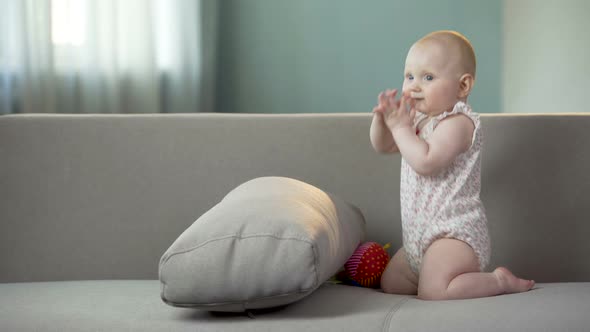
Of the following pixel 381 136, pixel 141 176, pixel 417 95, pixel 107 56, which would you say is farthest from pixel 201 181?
pixel 107 56

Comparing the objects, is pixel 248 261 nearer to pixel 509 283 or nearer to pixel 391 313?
pixel 391 313

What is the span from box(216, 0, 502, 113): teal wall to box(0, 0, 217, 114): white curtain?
0.16 meters

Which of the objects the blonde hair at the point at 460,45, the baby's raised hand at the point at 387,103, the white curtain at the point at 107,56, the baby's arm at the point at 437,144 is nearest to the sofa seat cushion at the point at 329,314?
the baby's arm at the point at 437,144

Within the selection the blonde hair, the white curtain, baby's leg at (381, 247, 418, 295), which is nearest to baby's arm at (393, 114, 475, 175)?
the blonde hair

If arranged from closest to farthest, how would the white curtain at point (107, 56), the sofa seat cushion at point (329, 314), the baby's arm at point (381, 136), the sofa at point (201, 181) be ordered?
the sofa seat cushion at point (329, 314), the baby's arm at point (381, 136), the sofa at point (201, 181), the white curtain at point (107, 56)

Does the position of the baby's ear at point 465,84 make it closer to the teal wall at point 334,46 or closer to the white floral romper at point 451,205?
the white floral romper at point 451,205

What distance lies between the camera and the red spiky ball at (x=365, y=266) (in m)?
1.63

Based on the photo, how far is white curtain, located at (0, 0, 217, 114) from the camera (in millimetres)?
3287

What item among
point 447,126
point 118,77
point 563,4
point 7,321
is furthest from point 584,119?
point 118,77

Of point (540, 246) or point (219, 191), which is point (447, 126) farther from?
→ point (219, 191)

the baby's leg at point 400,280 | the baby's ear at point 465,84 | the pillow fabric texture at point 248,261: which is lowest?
the baby's leg at point 400,280

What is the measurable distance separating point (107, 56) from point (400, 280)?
223cm

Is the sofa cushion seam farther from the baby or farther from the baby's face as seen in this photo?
the baby's face

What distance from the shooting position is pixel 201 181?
1847 millimetres
